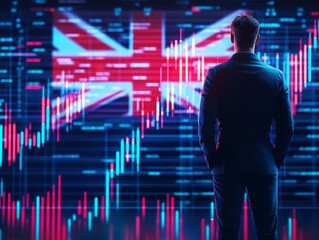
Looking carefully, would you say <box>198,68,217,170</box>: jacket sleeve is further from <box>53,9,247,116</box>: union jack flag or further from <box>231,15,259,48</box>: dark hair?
<box>53,9,247,116</box>: union jack flag

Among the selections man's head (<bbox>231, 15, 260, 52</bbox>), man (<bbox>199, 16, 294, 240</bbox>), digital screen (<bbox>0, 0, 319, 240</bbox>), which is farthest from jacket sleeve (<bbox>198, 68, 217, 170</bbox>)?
digital screen (<bbox>0, 0, 319, 240</bbox>)

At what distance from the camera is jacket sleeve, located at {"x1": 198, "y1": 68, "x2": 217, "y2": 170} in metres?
1.95

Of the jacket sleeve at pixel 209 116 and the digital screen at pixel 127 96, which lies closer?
the jacket sleeve at pixel 209 116

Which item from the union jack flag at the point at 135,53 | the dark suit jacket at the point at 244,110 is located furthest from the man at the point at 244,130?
the union jack flag at the point at 135,53

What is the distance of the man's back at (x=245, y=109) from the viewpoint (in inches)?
76.5

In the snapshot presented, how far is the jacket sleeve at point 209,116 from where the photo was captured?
1.95m

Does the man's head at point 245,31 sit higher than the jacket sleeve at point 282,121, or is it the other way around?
the man's head at point 245,31

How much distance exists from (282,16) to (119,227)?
248cm

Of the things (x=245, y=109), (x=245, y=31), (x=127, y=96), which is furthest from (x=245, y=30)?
(x=127, y=96)

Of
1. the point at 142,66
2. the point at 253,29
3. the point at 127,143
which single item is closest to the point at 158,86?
the point at 142,66

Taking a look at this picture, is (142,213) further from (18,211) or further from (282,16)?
(282,16)

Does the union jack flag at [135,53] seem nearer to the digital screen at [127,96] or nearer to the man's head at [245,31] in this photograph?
the digital screen at [127,96]

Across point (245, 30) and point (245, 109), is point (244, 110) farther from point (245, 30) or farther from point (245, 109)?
point (245, 30)

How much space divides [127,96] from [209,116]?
2808mm
